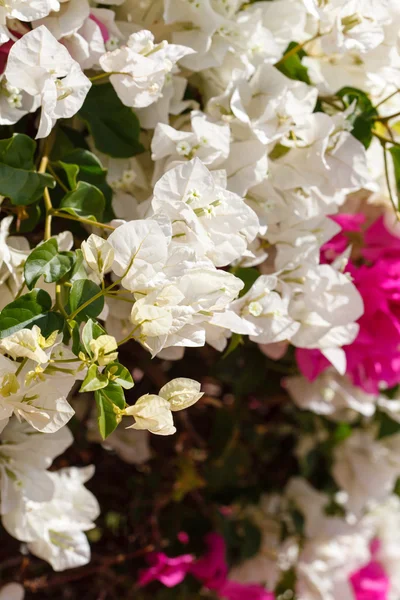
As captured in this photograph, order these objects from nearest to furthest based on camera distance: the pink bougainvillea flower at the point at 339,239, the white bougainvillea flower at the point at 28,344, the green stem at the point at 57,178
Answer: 1. the white bougainvillea flower at the point at 28,344
2. the green stem at the point at 57,178
3. the pink bougainvillea flower at the point at 339,239

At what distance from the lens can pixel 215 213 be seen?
401 mm

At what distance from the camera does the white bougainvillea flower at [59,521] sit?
1.65 ft

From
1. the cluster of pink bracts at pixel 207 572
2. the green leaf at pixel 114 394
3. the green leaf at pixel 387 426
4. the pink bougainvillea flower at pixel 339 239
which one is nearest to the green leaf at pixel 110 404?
the green leaf at pixel 114 394

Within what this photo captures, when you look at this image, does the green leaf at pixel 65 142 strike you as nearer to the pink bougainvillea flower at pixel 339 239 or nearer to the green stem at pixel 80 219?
the green stem at pixel 80 219

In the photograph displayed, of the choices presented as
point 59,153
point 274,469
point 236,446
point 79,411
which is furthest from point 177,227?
point 274,469

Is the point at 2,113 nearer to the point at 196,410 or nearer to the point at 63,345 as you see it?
the point at 63,345

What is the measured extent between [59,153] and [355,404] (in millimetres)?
394

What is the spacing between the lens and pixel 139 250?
36 cm

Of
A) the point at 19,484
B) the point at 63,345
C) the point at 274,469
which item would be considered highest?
the point at 63,345

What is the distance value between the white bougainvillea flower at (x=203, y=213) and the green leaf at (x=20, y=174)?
0.24ft

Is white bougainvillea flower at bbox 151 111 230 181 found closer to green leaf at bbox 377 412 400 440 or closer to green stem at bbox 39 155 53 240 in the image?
green stem at bbox 39 155 53 240

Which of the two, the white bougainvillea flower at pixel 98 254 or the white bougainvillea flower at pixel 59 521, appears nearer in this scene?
the white bougainvillea flower at pixel 98 254

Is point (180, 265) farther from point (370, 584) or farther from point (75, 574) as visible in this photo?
point (370, 584)

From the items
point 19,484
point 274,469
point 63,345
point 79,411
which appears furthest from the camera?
point 274,469
